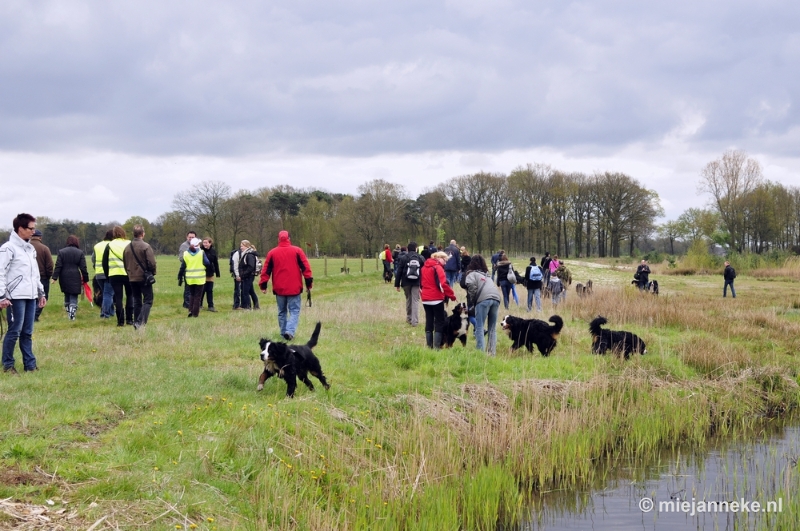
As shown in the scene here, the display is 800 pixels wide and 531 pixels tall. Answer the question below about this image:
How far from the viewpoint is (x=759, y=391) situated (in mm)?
9969

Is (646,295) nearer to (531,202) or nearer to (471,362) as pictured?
(471,362)

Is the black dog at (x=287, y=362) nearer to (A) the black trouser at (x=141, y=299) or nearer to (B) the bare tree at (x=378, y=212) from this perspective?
(A) the black trouser at (x=141, y=299)

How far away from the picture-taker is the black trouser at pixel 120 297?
40.3 feet

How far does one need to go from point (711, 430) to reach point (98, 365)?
331 inches

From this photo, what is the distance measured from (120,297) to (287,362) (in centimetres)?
690

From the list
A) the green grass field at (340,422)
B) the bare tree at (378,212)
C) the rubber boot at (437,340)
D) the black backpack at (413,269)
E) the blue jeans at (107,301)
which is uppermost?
the bare tree at (378,212)

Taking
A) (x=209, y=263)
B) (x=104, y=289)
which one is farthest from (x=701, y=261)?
(x=104, y=289)

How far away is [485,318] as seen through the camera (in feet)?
33.6

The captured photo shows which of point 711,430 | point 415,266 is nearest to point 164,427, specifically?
point 711,430

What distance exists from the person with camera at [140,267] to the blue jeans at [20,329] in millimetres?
3426

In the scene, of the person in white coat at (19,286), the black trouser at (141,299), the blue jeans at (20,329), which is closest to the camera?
the person in white coat at (19,286)

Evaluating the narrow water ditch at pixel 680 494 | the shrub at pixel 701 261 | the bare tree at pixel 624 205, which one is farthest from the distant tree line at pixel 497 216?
the narrow water ditch at pixel 680 494

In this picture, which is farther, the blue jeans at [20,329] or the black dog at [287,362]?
the blue jeans at [20,329]

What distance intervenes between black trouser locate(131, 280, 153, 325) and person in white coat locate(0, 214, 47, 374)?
12.5 feet
